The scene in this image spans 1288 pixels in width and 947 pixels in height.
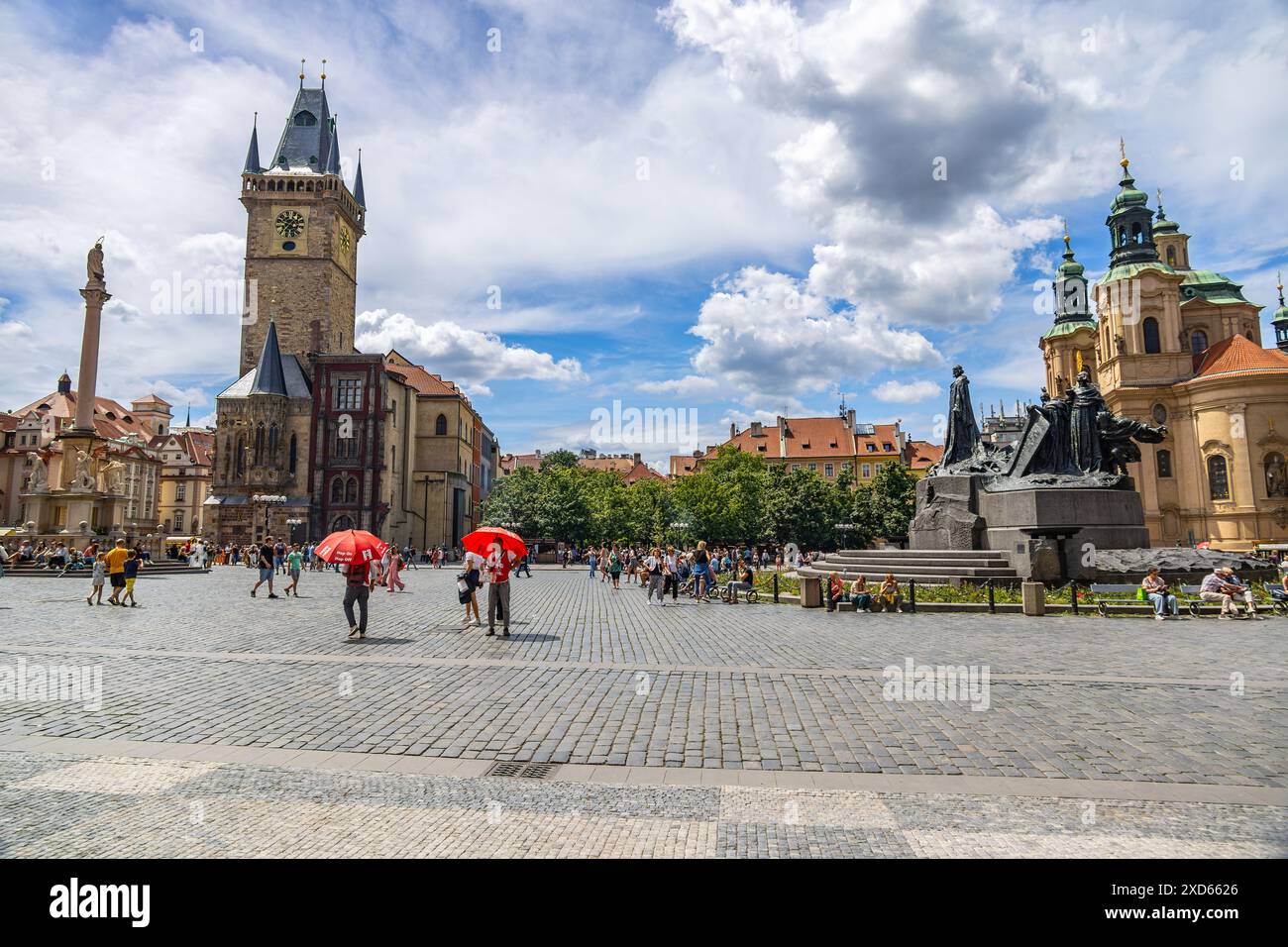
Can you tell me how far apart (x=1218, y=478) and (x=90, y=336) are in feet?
248

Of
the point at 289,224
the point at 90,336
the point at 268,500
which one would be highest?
the point at 289,224

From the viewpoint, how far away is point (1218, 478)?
54969 mm

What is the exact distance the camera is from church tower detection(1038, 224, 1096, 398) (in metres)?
75.3

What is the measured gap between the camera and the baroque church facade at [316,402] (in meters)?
58.4

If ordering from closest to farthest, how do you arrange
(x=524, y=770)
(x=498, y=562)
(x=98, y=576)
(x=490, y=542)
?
(x=524, y=770) → (x=498, y=562) → (x=490, y=542) → (x=98, y=576)

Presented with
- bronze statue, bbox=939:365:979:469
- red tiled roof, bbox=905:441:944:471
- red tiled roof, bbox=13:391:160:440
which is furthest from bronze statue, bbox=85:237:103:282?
red tiled roof, bbox=905:441:944:471

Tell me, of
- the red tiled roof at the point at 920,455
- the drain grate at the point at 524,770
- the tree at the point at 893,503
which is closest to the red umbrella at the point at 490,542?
the drain grate at the point at 524,770

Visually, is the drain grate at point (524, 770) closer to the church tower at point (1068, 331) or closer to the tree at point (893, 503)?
the tree at point (893, 503)

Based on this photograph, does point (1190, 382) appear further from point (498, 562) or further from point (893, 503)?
point (498, 562)

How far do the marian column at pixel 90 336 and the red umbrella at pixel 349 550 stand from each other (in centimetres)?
3335

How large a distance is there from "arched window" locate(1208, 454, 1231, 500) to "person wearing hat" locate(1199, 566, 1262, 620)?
46384 mm

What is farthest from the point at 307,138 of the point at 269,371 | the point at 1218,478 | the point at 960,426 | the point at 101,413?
the point at 1218,478

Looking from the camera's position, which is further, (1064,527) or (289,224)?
(289,224)
